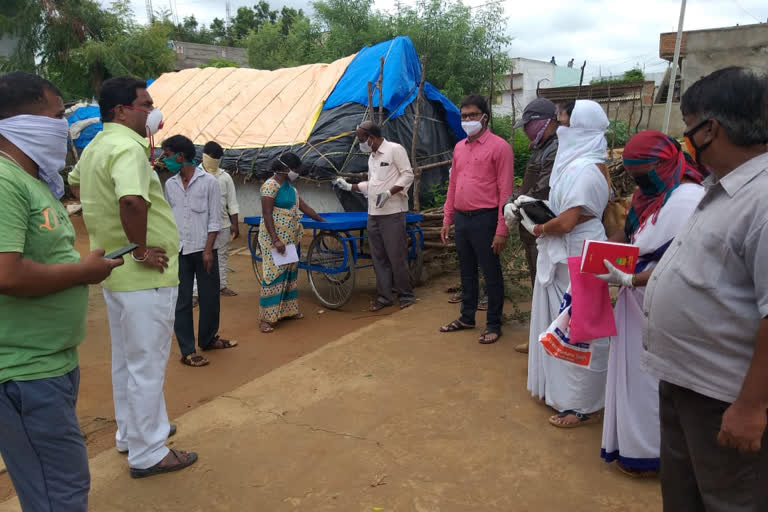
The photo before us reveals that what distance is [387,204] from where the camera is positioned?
5.68m

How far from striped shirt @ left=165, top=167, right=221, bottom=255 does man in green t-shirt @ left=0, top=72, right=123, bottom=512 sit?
266 centimetres

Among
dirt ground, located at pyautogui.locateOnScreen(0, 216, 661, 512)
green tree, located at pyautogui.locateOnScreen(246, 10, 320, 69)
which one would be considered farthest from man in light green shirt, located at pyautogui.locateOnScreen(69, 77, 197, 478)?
green tree, located at pyautogui.locateOnScreen(246, 10, 320, 69)

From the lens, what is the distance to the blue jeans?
1731 millimetres

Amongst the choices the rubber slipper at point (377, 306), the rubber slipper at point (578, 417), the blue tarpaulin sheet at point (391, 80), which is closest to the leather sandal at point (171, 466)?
the rubber slipper at point (578, 417)

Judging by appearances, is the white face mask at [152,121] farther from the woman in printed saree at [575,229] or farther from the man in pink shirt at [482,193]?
the man in pink shirt at [482,193]

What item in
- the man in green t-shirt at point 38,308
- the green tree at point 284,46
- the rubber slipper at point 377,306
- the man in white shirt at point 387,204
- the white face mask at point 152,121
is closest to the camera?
the man in green t-shirt at point 38,308

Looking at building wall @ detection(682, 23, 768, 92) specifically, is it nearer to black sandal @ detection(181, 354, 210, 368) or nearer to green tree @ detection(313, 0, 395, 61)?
green tree @ detection(313, 0, 395, 61)

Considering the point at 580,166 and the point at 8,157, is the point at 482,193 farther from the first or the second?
the point at 8,157

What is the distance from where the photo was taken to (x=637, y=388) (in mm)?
2625

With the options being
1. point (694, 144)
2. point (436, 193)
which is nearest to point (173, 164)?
point (694, 144)

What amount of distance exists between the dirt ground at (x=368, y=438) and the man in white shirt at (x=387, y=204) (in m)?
1.11

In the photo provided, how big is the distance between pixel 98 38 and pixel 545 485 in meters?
16.7

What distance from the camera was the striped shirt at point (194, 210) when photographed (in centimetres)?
454

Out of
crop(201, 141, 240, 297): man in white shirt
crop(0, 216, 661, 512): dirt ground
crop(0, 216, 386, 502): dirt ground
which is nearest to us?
crop(0, 216, 661, 512): dirt ground
